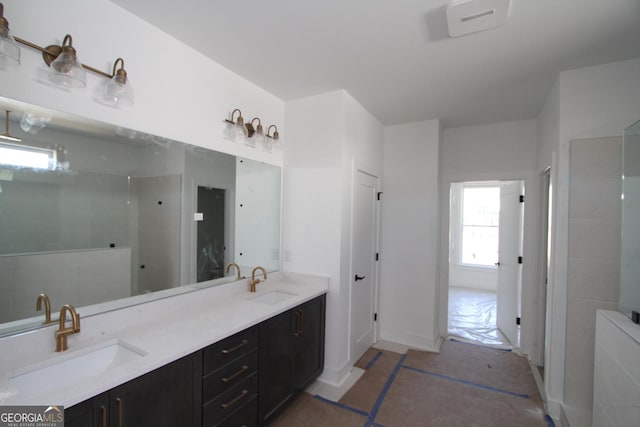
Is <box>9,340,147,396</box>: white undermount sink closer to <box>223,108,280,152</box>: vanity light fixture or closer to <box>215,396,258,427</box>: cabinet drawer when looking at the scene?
<box>215,396,258,427</box>: cabinet drawer

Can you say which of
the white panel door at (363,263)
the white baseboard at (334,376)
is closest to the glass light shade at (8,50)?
the white panel door at (363,263)

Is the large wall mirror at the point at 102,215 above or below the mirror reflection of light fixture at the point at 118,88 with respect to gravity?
below

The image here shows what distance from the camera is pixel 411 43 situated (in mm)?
1843

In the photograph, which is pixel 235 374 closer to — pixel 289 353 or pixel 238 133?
pixel 289 353

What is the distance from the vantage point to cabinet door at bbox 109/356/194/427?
112cm

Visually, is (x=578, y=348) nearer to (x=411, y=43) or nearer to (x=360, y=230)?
(x=360, y=230)

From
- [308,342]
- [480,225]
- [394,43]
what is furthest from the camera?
[480,225]

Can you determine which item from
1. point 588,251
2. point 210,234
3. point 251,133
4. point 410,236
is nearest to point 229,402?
point 210,234

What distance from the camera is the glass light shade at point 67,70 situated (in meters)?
1.28

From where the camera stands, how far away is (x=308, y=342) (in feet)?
7.67

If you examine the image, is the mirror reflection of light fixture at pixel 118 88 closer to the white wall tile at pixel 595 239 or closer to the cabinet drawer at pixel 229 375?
the cabinet drawer at pixel 229 375

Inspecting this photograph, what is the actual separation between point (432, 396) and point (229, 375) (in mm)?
1847

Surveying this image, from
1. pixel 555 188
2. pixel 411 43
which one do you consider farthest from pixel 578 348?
pixel 411 43

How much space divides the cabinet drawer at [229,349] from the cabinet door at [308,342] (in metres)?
0.48
